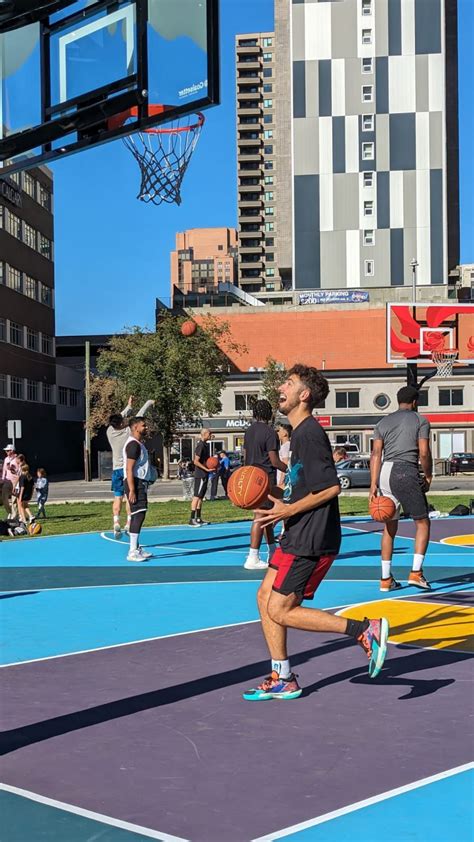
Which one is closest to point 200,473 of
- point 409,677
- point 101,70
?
point 101,70

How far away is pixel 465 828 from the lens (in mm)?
4020

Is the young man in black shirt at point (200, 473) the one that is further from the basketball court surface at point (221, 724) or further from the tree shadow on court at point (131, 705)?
the tree shadow on court at point (131, 705)

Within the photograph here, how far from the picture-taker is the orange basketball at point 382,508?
10383 mm

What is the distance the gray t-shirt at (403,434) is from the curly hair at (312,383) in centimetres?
414

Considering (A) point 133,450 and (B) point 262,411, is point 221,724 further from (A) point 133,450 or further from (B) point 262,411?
(A) point 133,450

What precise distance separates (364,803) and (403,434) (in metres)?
6.46

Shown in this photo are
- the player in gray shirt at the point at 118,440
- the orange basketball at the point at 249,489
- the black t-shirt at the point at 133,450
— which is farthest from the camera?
the player in gray shirt at the point at 118,440

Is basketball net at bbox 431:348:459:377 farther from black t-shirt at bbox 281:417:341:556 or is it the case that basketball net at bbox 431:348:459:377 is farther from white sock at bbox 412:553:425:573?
black t-shirt at bbox 281:417:341:556

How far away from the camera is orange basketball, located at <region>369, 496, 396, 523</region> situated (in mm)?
10383

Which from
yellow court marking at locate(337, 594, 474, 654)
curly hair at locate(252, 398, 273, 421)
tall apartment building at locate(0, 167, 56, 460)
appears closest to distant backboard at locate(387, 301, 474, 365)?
tall apartment building at locate(0, 167, 56, 460)

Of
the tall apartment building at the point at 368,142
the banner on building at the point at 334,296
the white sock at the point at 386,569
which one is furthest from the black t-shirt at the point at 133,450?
the tall apartment building at the point at 368,142

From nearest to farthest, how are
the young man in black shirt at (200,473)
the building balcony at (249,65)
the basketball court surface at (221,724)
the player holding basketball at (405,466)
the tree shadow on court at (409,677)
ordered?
the basketball court surface at (221,724) → the tree shadow on court at (409,677) → the player holding basketball at (405,466) → the young man in black shirt at (200,473) → the building balcony at (249,65)

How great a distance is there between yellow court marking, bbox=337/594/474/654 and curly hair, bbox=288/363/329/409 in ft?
8.14

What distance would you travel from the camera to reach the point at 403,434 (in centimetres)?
1043
